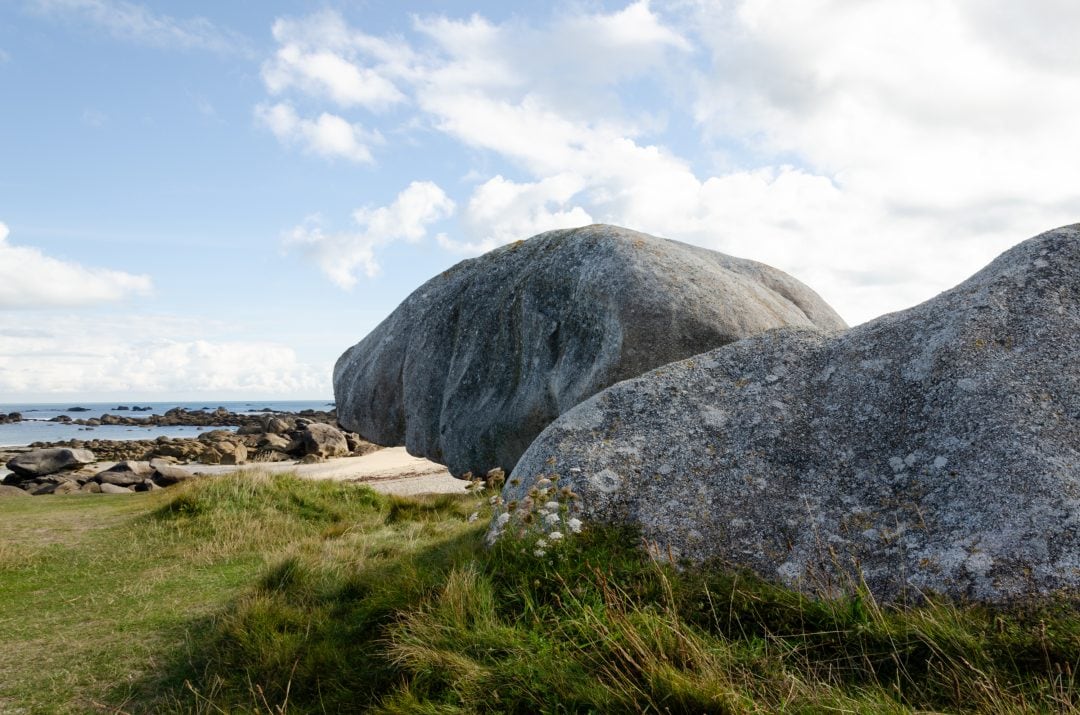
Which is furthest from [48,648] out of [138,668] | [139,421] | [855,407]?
[139,421]

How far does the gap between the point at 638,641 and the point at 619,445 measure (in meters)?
2.28

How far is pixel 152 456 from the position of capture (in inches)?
1714

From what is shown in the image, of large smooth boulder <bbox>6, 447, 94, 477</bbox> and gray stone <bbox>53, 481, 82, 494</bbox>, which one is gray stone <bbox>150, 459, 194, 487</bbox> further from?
large smooth boulder <bbox>6, 447, 94, 477</bbox>

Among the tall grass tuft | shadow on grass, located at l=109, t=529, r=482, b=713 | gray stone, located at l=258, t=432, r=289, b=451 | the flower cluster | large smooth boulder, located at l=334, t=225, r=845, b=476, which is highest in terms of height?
large smooth boulder, located at l=334, t=225, r=845, b=476

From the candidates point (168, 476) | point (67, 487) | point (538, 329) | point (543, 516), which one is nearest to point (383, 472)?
point (168, 476)

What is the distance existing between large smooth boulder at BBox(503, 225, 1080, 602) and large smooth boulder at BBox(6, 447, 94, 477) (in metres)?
29.8

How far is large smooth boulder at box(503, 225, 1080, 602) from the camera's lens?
5.02m

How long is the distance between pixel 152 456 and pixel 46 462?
13.6 m

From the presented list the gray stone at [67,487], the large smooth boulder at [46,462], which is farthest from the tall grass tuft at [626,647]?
the large smooth boulder at [46,462]

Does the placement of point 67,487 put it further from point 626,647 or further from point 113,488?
point 626,647

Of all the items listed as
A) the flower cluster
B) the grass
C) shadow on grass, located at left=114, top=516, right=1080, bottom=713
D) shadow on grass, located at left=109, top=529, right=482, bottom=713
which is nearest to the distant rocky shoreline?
the grass

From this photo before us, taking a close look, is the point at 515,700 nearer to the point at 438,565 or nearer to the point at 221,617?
the point at 438,565

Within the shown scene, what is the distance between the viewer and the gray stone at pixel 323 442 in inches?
1569

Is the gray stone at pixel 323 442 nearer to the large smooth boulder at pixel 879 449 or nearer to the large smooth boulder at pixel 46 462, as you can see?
the large smooth boulder at pixel 46 462
